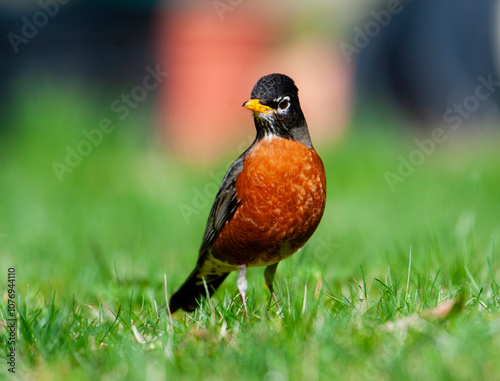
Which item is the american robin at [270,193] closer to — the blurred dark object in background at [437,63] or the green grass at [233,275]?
the green grass at [233,275]

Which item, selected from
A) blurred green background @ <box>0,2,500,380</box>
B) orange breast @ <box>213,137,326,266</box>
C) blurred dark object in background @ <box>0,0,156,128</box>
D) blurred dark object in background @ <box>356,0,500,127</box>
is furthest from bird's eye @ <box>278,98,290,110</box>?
blurred dark object in background @ <box>0,0,156,128</box>

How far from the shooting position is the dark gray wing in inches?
147

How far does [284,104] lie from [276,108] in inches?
2.0

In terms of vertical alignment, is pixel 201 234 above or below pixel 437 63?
below

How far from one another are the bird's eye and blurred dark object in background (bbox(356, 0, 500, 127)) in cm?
464

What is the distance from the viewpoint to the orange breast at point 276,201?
3502 mm

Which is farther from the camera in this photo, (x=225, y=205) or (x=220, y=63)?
(x=220, y=63)

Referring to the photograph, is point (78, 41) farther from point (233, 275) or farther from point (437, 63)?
point (233, 275)

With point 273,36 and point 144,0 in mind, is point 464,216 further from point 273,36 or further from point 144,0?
point 144,0

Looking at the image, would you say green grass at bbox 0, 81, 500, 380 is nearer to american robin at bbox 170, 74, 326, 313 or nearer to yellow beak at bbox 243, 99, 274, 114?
american robin at bbox 170, 74, 326, 313

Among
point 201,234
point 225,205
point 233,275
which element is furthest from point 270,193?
point 201,234

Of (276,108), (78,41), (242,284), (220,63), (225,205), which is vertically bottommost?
(242,284)

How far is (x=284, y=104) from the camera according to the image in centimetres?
372

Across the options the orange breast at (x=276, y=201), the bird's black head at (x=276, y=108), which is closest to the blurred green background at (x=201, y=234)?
the orange breast at (x=276, y=201)
